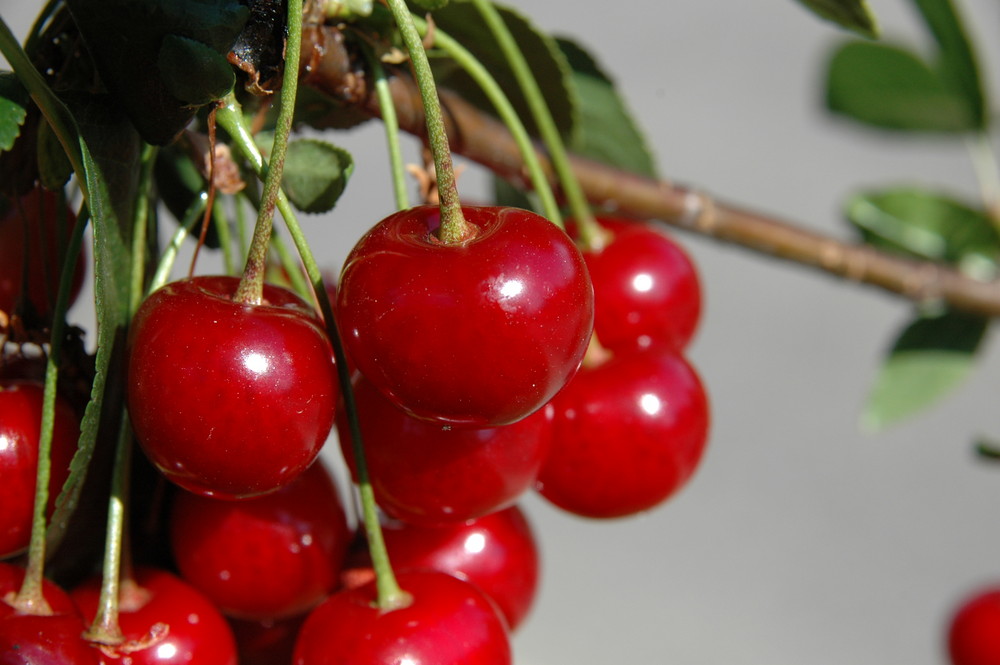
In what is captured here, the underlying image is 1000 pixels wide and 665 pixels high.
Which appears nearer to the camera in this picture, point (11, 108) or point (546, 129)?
point (11, 108)

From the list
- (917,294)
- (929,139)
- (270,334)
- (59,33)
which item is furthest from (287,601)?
(929,139)

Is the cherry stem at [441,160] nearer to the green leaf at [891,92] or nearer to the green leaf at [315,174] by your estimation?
the green leaf at [315,174]

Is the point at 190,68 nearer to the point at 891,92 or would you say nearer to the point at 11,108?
the point at 11,108

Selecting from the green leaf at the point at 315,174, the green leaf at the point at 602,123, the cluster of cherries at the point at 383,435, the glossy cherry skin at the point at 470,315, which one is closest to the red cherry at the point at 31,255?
the cluster of cherries at the point at 383,435

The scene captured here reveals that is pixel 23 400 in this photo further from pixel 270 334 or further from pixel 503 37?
pixel 503 37

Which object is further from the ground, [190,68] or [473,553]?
[190,68]

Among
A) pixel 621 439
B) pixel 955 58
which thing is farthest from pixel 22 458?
pixel 955 58

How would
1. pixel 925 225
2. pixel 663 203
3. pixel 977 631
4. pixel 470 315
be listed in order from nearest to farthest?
1. pixel 470 315
2. pixel 663 203
3. pixel 977 631
4. pixel 925 225
